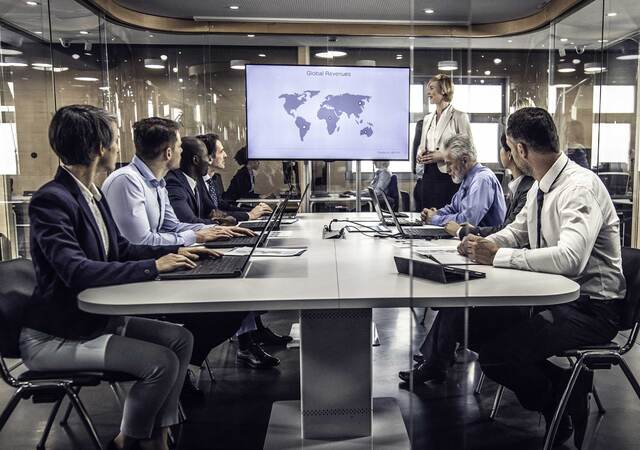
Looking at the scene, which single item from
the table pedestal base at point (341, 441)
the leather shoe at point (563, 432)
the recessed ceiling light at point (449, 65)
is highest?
the recessed ceiling light at point (449, 65)

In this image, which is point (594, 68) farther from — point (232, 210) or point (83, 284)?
point (83, 284)

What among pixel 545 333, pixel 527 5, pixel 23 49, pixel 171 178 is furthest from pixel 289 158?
pixel 545 333

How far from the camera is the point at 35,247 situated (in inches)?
66.9

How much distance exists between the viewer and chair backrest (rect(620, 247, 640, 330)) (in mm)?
1989

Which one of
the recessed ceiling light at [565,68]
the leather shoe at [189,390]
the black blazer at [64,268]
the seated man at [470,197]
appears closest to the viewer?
the black blazer at [64,268]

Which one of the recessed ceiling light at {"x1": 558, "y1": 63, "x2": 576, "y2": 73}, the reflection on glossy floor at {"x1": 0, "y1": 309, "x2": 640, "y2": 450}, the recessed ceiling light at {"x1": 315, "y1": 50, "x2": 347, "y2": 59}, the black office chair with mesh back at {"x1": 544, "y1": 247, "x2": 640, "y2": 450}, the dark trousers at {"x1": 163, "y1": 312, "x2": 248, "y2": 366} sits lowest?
the reflection on glossy floor at {"x1": 0, "y1": 309, "x2": 640, "y2": 450}

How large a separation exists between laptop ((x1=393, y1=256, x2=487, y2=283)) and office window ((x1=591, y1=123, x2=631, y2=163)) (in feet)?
10.5

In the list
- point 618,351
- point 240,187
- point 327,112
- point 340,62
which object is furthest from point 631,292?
point 340,62

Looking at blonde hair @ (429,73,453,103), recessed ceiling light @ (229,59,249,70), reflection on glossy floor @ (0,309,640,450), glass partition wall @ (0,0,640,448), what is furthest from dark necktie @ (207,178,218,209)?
blonde hair @ (429,73,453,103)

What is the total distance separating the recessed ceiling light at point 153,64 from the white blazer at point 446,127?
4589 millimetres

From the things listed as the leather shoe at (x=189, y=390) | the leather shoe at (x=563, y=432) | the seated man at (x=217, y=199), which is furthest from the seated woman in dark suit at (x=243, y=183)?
the leather shoe at (x=563, y=432)

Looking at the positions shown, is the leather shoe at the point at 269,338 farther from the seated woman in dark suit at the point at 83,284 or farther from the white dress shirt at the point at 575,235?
the white dress shirt at the point at 575,235

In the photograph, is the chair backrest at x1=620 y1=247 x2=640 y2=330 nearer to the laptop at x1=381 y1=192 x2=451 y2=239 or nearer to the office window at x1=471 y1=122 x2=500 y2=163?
the office window at x1=471 y1=122 x2=500 y2=163

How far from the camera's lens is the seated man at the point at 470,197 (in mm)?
2521
